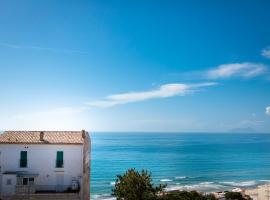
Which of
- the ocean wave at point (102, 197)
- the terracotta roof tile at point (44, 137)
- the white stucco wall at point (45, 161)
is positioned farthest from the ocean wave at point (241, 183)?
the white stucco wall at point (45, 161)

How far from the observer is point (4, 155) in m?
27.5

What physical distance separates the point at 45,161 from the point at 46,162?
105mm

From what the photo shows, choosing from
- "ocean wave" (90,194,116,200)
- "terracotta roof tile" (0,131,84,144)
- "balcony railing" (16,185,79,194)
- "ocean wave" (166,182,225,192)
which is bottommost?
"ocean wave" (90,194,116,200)

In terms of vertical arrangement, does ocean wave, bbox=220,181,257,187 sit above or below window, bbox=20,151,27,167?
below

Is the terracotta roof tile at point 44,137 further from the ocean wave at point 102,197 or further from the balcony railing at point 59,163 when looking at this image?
the ocean wave at point 102,197

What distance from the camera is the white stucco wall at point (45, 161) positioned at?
2758 cm

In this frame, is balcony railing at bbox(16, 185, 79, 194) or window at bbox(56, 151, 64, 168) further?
window at bbox(56, 151, 64, 168)

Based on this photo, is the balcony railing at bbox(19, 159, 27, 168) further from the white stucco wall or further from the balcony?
the balcony

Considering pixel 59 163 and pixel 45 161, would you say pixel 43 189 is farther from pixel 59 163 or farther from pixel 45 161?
pixel 59 163

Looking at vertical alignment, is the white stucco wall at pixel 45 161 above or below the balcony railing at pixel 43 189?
above

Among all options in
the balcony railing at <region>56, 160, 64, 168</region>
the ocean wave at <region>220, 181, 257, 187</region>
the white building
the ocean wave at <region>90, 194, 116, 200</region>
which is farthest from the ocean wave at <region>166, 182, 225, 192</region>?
the balcony railing at <region>56, 160, 64, 168</region>

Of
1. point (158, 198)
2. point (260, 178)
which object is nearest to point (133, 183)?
point (158, 198)

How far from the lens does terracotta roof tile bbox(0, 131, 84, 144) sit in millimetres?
27906

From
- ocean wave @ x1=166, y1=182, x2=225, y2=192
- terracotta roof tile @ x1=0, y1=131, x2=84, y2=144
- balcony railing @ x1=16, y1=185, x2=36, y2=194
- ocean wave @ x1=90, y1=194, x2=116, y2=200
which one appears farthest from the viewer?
ocean wave @ x1=166, y1=182, x2=225, y2=192
